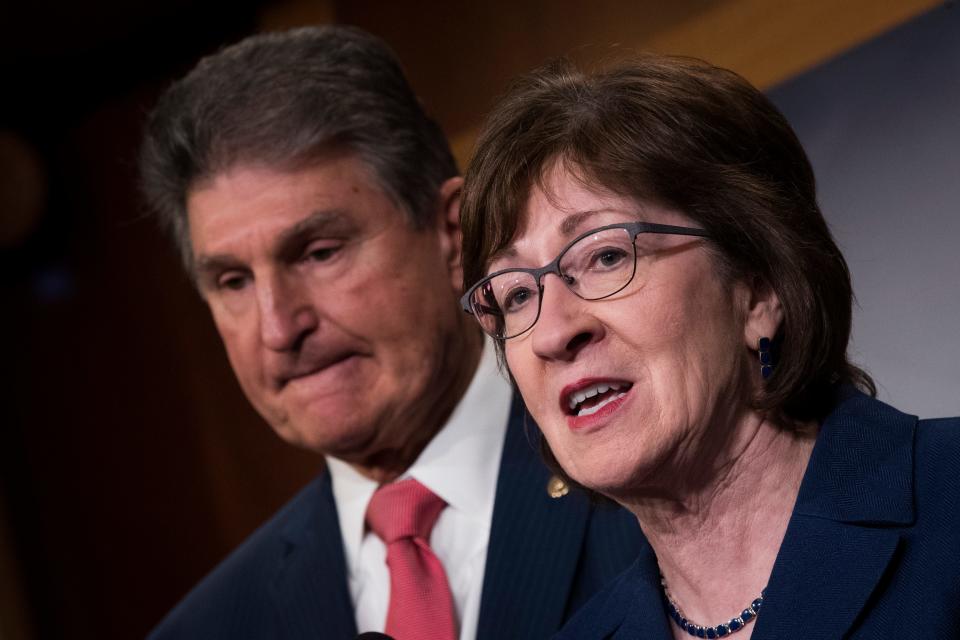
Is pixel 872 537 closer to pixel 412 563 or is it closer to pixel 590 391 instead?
pixel 590 391

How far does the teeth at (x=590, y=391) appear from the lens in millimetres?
1559

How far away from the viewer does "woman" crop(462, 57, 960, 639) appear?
152 centimetres

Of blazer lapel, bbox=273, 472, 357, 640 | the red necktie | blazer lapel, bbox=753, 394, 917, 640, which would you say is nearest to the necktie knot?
the red necktie

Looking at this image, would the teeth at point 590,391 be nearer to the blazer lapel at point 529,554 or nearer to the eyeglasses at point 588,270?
the eyeglasses at point 588,270

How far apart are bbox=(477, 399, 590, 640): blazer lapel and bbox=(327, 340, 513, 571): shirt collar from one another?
11 cm

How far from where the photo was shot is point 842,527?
1517 mm

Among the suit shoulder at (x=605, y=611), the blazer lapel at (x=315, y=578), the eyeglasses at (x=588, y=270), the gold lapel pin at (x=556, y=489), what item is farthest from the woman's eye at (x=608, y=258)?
the blazer lapel at (x=315, y=578)

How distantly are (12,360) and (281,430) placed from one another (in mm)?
1847

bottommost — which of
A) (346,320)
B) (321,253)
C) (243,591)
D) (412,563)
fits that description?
(243,591)

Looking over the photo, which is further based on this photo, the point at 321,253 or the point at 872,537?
the point at 321,253

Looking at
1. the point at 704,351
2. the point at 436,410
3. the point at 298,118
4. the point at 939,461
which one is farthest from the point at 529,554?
the point at 298,118

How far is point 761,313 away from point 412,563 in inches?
35.0

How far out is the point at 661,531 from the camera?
1664 millimetres

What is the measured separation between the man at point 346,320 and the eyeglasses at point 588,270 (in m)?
0.61
